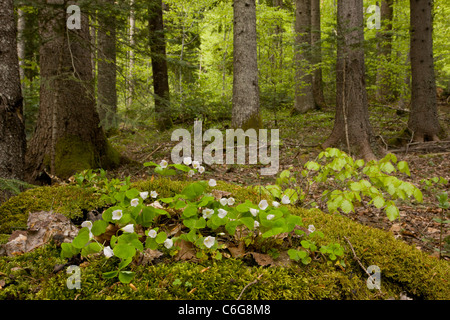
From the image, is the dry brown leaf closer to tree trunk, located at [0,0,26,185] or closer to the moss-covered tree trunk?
tree trunk, located at [0,0,26,185]

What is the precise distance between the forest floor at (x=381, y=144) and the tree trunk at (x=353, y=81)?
831mm

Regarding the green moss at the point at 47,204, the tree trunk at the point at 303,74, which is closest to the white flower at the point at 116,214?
the green moss at the point at 47,204

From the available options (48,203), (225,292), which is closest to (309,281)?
(225,292)

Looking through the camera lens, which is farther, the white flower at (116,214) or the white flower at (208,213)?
the white flower at (208,213)

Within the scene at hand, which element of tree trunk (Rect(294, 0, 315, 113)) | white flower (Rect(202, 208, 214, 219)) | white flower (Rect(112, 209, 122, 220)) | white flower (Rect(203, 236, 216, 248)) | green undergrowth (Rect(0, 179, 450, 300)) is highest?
tree trunk (Rect(294, 0, 315, 113))

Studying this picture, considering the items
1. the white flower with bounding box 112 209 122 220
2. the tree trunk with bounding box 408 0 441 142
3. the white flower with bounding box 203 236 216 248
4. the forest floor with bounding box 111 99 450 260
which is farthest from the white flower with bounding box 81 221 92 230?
the tree trunk with bounding box 408 0 441 142

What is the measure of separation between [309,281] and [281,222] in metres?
0.32

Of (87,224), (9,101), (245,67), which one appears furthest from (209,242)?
(245,67)

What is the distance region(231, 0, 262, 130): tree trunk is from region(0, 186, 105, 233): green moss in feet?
18.8

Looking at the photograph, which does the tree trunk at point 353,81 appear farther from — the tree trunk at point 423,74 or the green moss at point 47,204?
the green moss at point 47,204

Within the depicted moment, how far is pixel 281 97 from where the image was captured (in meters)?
10.3

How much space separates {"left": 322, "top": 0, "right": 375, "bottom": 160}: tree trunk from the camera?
21.9ft

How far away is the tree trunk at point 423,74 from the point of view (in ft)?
26.0
